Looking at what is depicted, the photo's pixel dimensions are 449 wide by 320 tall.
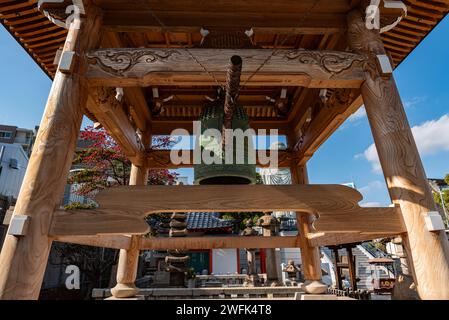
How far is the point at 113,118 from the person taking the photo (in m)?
3.17

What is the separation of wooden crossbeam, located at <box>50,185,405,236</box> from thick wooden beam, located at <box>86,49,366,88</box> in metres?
1.09

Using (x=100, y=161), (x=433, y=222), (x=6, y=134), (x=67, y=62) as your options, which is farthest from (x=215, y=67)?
(x=6, y=134)

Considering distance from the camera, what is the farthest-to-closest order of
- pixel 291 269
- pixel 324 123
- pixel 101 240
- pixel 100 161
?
pixel 291 269, pixel 100 161, pixel 324 123, pixel 101 240

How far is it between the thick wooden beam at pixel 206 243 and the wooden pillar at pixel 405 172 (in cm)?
229

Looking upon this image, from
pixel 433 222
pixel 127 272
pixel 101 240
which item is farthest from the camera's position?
pixel 127 272

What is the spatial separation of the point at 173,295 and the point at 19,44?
213 inches

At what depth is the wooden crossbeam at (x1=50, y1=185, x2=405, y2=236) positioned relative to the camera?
1924mm

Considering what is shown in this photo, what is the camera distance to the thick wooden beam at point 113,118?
9.06 ft

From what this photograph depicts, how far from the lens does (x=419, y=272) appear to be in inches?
73.9

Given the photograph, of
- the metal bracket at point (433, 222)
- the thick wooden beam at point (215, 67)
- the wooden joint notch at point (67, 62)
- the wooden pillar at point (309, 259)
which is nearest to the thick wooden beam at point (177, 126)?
the wooden pillar at point (309, 259)

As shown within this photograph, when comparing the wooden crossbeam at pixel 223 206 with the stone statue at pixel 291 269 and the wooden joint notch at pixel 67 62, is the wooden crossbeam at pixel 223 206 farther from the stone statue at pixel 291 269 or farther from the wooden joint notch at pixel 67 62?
the stone statue at pixel 291 269

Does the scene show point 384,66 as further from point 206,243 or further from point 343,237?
point 206,243

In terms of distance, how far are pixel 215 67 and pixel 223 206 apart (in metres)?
1.36
